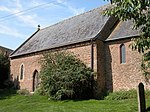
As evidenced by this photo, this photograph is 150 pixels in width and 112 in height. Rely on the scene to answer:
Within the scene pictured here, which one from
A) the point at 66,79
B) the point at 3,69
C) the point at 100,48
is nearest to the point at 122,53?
the point at 100,48

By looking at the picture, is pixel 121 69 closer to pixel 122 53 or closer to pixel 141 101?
pixel 122 53

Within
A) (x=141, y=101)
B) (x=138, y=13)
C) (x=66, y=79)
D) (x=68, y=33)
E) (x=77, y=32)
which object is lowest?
(x=141, y=101)

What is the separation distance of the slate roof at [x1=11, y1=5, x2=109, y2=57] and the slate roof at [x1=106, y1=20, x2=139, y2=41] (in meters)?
1.47

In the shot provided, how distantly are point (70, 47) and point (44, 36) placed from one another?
9355 millimetres

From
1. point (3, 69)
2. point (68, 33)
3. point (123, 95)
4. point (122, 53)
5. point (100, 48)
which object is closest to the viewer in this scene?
point (123, 95)

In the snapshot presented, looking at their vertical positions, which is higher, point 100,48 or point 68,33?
point 68,33

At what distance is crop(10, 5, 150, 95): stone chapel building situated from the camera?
2434 cm

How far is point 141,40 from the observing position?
26.8 ft

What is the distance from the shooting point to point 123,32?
25594 mm

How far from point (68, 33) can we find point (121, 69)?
9583 millimetres

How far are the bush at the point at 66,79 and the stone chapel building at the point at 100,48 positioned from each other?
50.6 inches

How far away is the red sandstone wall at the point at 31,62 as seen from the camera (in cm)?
2674

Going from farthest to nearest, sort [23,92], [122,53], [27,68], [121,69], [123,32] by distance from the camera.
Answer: [27,68] < [23,92] < [123,32] < [122,53] < [121,69]

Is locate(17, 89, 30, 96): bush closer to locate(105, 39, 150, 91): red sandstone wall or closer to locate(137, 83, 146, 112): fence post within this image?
locate(105, 39, 150, 91): red sandstone wall
